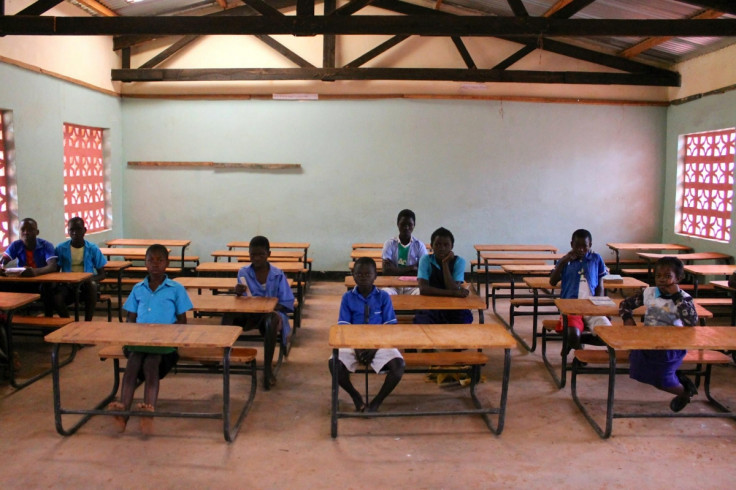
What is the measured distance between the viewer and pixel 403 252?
635 cm

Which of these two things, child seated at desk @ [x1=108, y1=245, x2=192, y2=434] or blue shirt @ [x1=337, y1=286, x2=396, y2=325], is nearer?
child seated at desk @ [x1=108, y1=245, x2=192, y2=434]

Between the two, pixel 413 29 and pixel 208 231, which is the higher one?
pixel 413 29

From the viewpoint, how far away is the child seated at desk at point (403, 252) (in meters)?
6.21

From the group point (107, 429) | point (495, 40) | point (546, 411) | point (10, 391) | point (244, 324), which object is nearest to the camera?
point (107, 429)

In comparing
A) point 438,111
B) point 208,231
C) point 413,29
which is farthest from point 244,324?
point 438,111

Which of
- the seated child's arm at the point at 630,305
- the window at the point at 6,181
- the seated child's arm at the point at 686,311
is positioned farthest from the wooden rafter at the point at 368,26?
the seated child's arm at the point at 686,311

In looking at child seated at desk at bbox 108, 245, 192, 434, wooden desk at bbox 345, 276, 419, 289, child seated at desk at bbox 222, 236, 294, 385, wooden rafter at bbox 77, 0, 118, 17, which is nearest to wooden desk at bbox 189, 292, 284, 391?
child seated at desk at bbox 222, 236, 294, 385

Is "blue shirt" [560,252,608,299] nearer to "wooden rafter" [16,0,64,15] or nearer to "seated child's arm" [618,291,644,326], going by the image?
"seated child's arm" [618,291,644,326]

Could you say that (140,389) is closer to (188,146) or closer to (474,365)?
(474,365)

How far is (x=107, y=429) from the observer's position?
3855 millimetres

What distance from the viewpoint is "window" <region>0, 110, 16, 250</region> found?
6750 mm

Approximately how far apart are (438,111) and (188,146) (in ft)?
12.6

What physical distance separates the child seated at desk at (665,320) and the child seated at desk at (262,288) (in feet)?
8.14

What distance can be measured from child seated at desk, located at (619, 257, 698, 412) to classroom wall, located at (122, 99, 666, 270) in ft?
18.0
